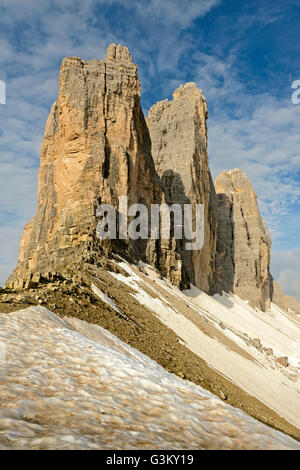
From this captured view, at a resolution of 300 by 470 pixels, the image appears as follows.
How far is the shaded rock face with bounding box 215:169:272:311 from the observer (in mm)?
70000

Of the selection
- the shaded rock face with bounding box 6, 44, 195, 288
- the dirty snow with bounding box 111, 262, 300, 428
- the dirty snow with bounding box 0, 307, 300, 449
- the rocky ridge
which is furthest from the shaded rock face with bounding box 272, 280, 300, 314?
the dirty snow with bounding box 0, 307, 300, 449

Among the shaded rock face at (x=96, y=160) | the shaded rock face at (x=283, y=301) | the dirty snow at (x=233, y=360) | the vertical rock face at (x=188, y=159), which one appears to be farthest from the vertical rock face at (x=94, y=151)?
the shaded rock face at (x=283, y=301)

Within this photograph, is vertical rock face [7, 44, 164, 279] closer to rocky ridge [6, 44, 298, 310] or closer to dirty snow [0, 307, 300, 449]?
rocky ridge [6, 44, 298, 310]

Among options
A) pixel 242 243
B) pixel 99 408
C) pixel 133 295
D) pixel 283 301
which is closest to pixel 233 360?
pixel 133 295

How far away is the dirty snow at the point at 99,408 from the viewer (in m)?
3.37

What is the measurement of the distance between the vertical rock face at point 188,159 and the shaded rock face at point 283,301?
32.3 metres

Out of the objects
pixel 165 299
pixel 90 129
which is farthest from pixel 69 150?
pixel 165 299

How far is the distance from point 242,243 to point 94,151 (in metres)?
52.0

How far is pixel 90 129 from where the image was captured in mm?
31125

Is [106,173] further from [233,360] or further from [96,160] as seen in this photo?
[233,360]

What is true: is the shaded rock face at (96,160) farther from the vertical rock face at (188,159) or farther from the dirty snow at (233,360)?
the vertical rock face at (188,159)

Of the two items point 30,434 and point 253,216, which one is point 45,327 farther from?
point 253,216

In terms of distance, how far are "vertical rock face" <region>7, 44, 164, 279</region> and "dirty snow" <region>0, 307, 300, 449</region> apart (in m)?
20.3

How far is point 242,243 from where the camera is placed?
7450cm
